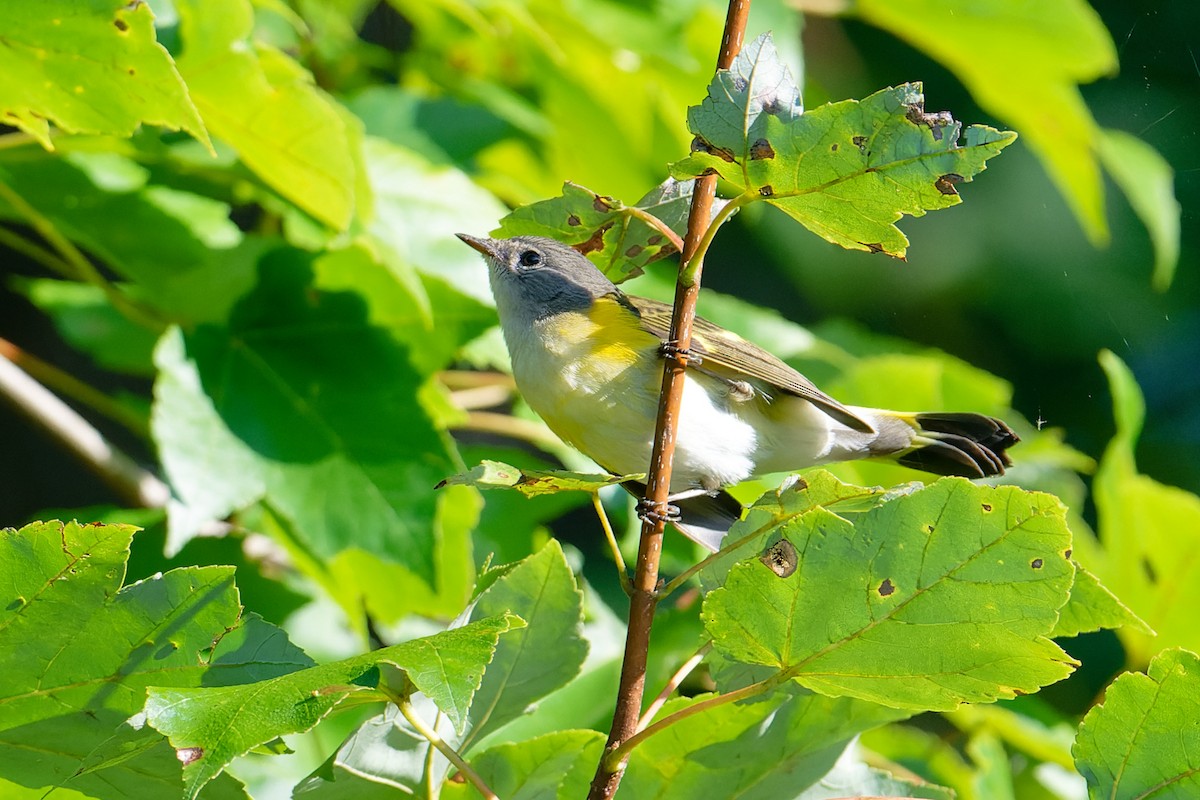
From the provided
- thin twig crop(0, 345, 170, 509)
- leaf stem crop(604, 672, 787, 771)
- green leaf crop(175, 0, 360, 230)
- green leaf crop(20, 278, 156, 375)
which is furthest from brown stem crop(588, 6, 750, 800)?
green leaf crop(20, 278, 156, 375)

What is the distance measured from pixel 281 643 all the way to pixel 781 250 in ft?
13.5

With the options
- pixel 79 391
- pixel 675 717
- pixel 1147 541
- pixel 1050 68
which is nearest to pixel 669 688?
pixel 675 717

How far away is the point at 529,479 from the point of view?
89 centimetres

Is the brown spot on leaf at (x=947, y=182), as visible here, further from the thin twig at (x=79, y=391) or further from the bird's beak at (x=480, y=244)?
the thin twig at (x=79, y=391)

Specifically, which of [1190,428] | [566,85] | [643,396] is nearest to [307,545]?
[643,396]

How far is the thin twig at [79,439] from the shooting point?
166cm

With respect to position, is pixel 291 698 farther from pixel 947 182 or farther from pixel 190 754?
pixel 947 182

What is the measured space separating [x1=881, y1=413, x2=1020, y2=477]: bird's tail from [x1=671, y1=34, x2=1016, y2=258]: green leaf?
2.33 feet

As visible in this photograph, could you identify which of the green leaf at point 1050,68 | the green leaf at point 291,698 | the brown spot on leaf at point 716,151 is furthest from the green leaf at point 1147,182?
the green leaf at point 291,698

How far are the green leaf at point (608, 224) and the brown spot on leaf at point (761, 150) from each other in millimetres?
172

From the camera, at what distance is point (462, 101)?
6.70 feet

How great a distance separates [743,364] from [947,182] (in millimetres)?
713

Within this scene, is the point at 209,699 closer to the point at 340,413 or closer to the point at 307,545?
the point at 307,545

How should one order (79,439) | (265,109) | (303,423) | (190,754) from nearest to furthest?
(190,754) → (265,109) → (303,423) → (79,439)
